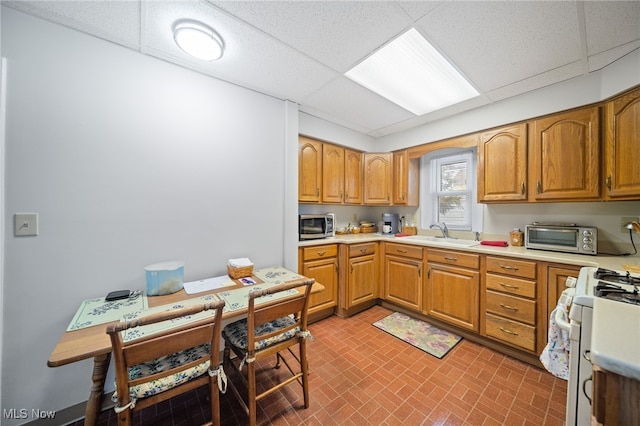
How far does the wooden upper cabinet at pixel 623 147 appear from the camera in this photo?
5.41 ft

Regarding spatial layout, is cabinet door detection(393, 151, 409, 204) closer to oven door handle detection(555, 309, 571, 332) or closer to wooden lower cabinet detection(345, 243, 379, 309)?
wooden lower cabinet detection(345, 243, 379, 309)

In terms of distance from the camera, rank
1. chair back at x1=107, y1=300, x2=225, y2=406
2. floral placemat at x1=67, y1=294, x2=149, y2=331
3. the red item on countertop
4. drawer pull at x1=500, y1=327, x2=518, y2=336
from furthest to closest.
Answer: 1. the red item on countertop
2. drawer pull at x1=500, y1=327, x2=518, y2=336
3. floral placemat at x1=67, y1=294, x2=149, y2=331
4. chair back at x1=107, y1=300, x2=225, y2=406

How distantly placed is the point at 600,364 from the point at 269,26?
210 centimetres

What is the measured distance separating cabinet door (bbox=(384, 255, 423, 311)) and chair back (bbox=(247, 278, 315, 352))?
1698 millimetres

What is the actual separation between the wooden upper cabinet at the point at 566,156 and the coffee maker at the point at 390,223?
1.65 meters

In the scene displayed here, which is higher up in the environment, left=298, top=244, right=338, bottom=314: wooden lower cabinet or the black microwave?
the black microwave

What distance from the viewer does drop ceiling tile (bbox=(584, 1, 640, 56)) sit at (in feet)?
4.23

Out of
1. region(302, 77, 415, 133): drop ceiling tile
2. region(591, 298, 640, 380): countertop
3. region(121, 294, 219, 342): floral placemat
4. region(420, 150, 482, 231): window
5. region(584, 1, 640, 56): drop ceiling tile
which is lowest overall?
region(121, 294, 219, 342): floral placemat

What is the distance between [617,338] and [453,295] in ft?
5.89

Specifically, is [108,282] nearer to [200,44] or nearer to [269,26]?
[200,44]

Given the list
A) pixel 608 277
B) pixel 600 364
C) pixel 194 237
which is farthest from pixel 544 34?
pixel 194 237

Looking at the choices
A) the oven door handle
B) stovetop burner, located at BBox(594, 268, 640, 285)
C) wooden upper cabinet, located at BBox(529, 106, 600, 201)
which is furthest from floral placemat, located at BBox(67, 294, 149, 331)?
wooden upper cabinet, located at BBox(529, 106, 600, 201)

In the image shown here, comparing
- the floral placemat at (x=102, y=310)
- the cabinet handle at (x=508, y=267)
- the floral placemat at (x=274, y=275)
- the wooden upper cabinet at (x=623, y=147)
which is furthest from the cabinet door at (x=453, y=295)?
the floral placemat at (x=102, y=310)

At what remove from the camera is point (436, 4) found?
4.20 feet
